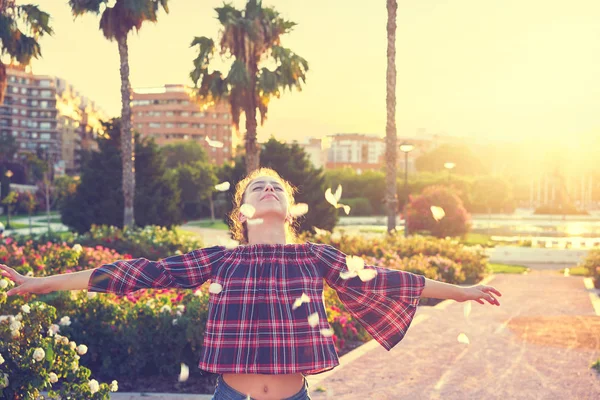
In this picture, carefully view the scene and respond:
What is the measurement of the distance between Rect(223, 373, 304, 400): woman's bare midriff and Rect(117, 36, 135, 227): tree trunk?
19759 millimetres

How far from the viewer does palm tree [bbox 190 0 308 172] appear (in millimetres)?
24094

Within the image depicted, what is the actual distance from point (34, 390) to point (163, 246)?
1252 centimetres

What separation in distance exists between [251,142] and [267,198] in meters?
20.9

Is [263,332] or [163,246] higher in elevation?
[263,332]

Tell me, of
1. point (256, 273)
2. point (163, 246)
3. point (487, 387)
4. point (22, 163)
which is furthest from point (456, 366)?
point (22, 163)

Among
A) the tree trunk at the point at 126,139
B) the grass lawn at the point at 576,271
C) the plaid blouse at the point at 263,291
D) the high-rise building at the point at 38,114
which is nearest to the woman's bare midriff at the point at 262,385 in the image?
the plaid blouse at the point at 263,291

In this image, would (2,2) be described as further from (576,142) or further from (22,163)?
(576,142)

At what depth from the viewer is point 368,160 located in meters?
178

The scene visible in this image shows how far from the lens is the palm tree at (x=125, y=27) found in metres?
22.9

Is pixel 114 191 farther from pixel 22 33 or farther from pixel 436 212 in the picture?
pixel 436 212

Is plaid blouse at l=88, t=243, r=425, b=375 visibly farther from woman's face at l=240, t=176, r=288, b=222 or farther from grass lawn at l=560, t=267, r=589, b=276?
grass lawn at l=560, t=267, r=589, b=276

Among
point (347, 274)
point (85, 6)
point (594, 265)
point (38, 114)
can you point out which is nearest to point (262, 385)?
point (347, 274)

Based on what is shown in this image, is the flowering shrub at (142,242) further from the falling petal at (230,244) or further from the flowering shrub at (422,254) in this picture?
the falling petal at (230,244)

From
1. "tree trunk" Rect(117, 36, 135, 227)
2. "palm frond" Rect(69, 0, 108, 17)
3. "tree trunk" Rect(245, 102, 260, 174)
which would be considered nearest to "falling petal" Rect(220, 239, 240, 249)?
"tree trunk" Rect(117, 36, 135, 227)
